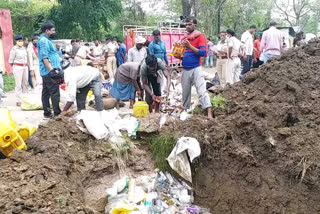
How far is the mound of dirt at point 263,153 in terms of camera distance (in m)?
3.74

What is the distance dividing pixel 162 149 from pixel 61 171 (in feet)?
5.02

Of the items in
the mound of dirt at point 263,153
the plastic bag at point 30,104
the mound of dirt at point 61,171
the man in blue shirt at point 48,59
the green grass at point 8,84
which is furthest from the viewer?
the green grass at point 8,84

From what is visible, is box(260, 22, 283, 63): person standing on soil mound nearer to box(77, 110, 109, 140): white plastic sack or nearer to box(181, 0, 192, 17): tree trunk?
box(77, 110, 109, 140): white plastic sack

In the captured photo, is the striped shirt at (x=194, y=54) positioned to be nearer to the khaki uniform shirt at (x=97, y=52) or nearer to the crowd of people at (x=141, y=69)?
the crowd of people at (x=141, y=69)

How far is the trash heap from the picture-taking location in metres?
3.35

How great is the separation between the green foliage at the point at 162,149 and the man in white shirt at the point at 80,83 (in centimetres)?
144

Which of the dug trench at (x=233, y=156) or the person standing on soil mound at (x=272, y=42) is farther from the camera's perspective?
the person standing on soil mound at (x=272, y=42)

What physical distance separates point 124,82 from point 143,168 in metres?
2.85

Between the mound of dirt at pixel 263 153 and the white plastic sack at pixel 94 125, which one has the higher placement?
the white plastic sack at pixel 94 125

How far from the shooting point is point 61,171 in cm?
314

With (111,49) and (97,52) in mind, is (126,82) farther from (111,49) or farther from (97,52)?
(97,52)

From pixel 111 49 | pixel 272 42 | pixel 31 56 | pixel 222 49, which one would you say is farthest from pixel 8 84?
pixel 272 42

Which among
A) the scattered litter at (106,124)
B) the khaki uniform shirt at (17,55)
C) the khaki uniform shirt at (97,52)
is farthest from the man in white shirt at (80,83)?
the khaki uniform shirt at (97,52)

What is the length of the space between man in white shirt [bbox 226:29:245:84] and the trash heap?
4.40 meters
